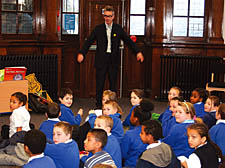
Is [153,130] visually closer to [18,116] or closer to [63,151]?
[63,151]

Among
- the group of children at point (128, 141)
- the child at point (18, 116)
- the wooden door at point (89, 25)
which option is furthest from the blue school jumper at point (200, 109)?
the wooden door at point (89, 25)

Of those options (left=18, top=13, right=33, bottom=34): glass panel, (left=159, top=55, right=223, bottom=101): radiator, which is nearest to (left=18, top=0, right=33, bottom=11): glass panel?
(left=18, top=13, right=33, bottom=34): glass panel

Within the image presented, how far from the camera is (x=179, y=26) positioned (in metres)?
8.25

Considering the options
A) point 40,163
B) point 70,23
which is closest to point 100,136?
point 40,163

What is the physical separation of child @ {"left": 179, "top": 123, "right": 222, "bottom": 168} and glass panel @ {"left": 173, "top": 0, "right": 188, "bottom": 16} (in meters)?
5.15

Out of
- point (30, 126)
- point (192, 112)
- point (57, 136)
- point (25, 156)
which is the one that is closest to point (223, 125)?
point (192, 112)

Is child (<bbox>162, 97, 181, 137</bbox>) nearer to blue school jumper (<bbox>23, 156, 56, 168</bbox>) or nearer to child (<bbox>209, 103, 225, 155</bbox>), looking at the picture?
child (<bbox>209, 103, 225, 155</bbox>)

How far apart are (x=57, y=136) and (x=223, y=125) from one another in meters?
1.52

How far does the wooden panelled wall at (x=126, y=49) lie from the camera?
7.85 meters

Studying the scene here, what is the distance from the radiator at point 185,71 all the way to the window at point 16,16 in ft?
8.16

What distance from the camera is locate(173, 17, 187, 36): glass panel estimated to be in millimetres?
8227

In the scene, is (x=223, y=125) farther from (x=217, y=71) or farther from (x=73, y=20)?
(x=73, y=20)

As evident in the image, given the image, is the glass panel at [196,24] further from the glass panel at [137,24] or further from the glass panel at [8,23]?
the glass panel at [8,23]

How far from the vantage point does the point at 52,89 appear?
301 inches
